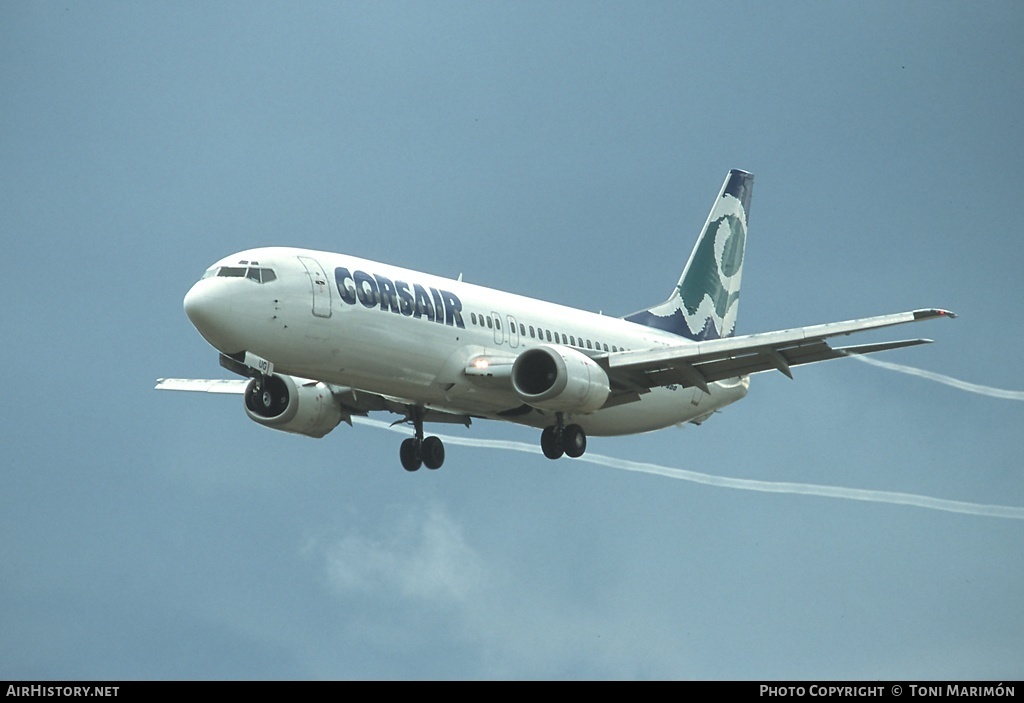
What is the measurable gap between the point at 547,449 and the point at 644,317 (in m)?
9.20

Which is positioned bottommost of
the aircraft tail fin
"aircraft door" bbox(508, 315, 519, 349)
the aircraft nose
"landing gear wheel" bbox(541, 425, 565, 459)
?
the aircraft nose

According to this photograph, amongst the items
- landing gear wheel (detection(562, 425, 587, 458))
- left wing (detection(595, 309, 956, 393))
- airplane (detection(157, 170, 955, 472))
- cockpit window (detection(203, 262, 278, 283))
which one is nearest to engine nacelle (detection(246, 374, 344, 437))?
airplane (detection(157, 170, 955, 472))

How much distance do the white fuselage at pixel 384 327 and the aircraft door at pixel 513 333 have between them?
0.09ft

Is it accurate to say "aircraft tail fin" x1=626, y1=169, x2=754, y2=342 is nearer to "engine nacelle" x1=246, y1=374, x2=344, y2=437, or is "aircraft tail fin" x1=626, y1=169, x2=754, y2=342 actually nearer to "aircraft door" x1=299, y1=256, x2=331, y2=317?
"engine nacelle" x1=246, y1=374, x2=344, y2=437

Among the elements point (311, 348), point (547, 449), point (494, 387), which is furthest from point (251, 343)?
point (547, 449)

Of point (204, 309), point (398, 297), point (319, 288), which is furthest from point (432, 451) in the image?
point (204, 309)

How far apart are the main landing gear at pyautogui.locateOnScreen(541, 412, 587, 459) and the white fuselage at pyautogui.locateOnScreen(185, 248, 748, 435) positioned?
1.91 feet

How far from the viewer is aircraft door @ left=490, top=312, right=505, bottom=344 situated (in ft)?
144

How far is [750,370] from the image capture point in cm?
4469

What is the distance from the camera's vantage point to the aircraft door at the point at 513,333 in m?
44.4

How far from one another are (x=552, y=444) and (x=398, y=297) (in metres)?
6.67

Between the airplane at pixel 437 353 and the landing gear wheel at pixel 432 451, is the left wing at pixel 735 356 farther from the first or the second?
the landing gear wheel at pixel 432 451
